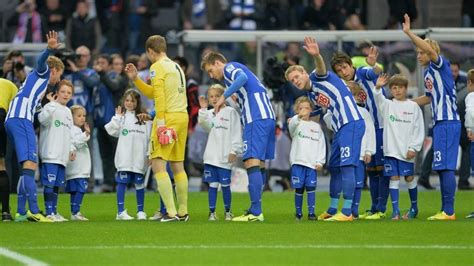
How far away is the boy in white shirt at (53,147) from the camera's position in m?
17.2

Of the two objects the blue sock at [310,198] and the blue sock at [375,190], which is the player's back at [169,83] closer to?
the blue sock at [310,198]

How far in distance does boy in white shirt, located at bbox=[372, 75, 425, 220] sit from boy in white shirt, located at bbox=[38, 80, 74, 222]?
3731 mm

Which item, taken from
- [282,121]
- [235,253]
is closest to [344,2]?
[282,121]

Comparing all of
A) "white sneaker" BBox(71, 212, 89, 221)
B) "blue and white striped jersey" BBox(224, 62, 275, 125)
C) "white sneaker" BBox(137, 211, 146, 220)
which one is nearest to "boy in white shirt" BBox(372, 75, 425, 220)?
"blue and white striped jersey" BBox(224, 62, 275, 125)

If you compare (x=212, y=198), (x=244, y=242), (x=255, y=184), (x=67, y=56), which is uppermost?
(x=67, y=56)

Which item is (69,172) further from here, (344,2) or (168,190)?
(344,2)

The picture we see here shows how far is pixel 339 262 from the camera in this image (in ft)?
41.9

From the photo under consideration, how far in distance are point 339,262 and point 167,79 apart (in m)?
4.74

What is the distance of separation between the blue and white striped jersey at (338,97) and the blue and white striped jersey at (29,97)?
10.4ft

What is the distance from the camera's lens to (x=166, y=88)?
16.9m

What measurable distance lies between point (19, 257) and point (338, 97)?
199 inches

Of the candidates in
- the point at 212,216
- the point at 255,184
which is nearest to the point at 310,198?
the point at 255,184

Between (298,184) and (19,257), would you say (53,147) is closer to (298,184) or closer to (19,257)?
(298,184)

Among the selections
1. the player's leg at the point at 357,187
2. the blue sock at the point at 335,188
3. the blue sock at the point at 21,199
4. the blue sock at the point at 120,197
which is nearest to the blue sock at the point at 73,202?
the blue sock at the point at 120,197
